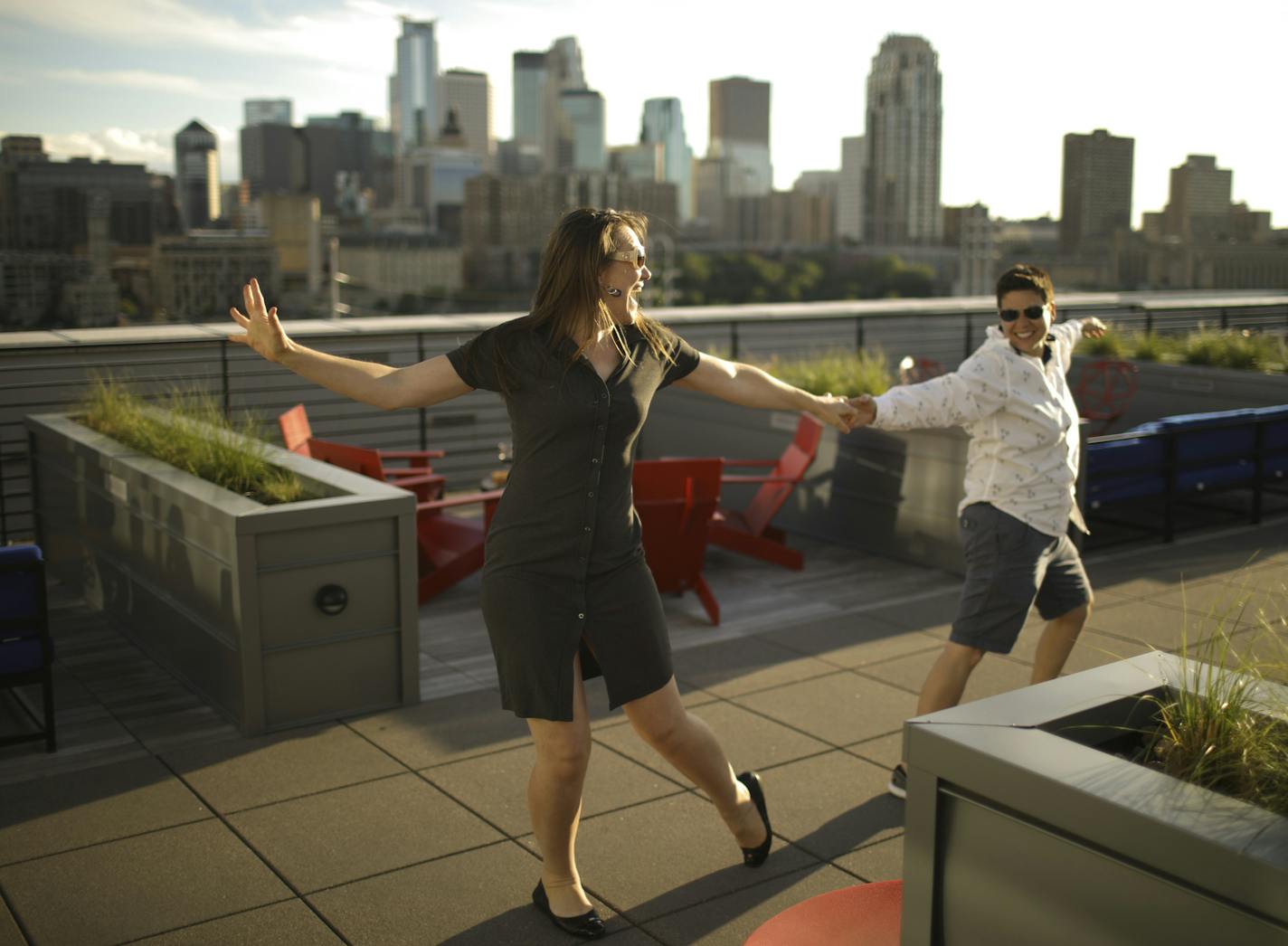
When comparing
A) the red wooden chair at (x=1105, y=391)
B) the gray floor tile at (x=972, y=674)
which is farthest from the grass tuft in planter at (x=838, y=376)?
the gray floor tile at (x=972, y=674)

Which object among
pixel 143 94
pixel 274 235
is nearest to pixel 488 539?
pixel 274 235

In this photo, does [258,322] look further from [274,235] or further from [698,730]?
[274,235]

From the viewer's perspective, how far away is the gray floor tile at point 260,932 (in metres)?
3.64

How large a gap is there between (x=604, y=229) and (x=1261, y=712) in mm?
1803

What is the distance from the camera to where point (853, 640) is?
662 cm

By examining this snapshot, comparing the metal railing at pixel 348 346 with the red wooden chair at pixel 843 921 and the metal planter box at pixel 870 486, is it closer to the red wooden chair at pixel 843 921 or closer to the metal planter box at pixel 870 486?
the metal planter box at pixel 870 486

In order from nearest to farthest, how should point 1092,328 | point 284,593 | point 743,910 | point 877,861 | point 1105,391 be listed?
point 743,910 → point 877,861 → point 284,593 → point 1092,328 → point 1105,391

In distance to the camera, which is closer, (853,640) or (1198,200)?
(853,640)

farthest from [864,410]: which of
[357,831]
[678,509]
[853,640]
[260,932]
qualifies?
[678,509]

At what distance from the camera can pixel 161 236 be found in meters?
151

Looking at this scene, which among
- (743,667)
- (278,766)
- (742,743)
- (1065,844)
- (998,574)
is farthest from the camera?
(743,667)

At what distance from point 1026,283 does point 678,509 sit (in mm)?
2904

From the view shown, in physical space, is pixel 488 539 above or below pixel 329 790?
above

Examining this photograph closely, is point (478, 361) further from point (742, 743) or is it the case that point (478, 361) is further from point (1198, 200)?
point (1198, 200)
